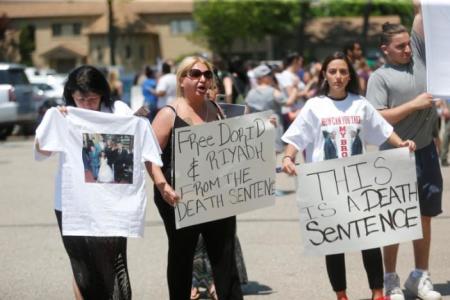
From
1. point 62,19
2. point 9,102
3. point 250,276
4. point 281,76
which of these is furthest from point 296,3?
point 250,276

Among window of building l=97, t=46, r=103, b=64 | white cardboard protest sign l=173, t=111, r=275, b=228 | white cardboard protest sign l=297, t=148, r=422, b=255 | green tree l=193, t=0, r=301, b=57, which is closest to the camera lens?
white cardboard protest sign l=173, t=111, r=275, b=228

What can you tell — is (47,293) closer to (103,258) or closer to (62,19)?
(103,258)

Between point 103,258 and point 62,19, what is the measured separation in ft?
286

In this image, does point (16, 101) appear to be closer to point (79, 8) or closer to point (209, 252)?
point (209, 252)

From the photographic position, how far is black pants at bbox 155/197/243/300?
530cm

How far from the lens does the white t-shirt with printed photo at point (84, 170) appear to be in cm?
500

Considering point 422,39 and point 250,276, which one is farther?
point 250,276

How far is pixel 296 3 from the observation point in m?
83.8

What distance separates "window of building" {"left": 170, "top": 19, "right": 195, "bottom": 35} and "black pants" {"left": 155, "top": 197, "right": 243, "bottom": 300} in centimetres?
8385

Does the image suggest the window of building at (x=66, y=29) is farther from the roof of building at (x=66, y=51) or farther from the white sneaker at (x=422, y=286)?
the white sneaker at (x=422, y=286)

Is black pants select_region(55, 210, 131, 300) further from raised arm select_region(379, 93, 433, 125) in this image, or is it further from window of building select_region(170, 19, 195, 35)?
window of building select_region(170, 19, 195, 35)

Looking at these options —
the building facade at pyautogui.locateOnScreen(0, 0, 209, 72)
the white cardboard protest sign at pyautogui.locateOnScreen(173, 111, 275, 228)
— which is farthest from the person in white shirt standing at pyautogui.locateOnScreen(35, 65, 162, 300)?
the building facade at pyautogui.locateOnScreen(0, 0, 209, 72)

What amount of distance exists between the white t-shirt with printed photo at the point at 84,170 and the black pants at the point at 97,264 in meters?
0.10

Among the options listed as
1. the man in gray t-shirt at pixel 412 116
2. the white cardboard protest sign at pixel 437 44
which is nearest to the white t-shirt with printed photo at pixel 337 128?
the man in gray t-shirt at pixel 412 116
